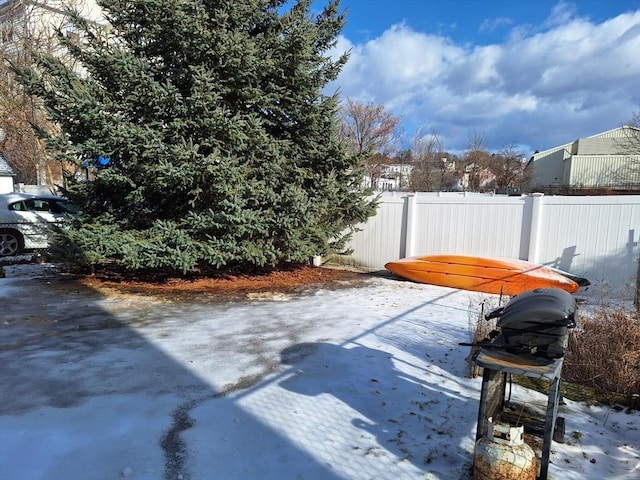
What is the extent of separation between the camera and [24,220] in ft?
33.2

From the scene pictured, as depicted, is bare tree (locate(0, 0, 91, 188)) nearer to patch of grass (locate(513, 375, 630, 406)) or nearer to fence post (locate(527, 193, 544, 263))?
fence post (locate(527, 193, 544, 263))

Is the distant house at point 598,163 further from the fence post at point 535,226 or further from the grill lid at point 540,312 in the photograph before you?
the grill lid at point 540,312

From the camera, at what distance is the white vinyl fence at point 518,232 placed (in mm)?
7109

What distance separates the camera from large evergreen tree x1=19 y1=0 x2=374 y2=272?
21.0 ft

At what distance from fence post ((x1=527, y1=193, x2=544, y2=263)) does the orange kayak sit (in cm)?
46

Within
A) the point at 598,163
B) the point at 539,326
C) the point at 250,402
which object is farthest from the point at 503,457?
the point at 598,163

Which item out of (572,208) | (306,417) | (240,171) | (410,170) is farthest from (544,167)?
(306,417)

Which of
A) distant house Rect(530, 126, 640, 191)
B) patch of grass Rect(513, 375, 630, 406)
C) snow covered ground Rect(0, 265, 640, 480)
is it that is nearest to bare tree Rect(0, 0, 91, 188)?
snow covered ground Rect(0, 265, 640, 480)

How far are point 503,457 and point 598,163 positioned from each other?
47278 millimetres

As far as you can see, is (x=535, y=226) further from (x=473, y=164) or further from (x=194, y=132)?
(x=473, y=164)

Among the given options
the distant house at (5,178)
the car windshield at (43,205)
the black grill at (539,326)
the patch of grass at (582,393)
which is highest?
the distant house at (5,178)

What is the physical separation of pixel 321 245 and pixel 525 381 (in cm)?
484

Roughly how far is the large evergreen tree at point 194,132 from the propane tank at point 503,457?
502 centimetres

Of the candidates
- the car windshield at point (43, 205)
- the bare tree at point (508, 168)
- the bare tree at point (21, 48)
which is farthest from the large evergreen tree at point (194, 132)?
the bare tree at point (508, 168)
